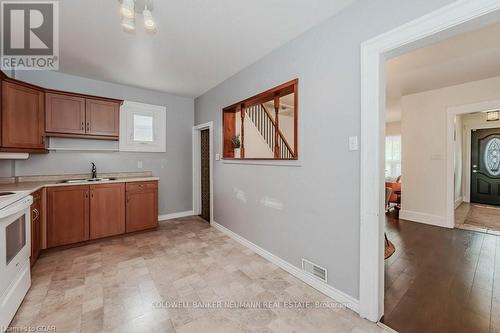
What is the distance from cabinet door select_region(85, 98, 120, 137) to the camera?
339 centimetres

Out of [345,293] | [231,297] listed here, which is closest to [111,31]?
[231,297]

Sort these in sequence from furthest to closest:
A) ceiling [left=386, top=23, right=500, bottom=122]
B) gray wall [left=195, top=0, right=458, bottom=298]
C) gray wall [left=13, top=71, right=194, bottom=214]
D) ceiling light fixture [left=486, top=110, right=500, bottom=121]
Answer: ceiling light fixture [left=486, top=110, right=500, bottom=121], gray wall [left=13, top=71, right=194, bottom=214], ceiling [left=386, top=23, right=500, bottom=122], gray wall [left=195, top=0, right=458, bottom=298]

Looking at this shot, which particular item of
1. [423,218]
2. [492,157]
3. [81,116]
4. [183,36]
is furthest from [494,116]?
[81,116]

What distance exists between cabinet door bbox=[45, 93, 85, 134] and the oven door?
5.30 ft

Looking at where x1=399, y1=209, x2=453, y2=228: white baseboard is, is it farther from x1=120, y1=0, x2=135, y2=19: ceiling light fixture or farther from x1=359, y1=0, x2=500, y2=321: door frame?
x1=120, y1=0, x2=135, y2=19: ceiling light fixture

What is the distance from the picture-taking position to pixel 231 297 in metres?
1.96

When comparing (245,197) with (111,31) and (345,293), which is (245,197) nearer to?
(345,293)

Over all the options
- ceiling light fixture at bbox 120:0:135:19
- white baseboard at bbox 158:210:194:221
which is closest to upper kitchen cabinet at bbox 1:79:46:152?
ceiling light fixture at bbox 120:0:135:19

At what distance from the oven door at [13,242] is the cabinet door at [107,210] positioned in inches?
41.8

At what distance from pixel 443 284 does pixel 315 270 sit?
1.31 m

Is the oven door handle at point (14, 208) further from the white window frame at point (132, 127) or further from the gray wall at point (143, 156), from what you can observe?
the white window frame at point (132, 127)

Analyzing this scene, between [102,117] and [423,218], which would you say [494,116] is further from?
[102,117]

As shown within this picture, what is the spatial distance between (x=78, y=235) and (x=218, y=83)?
3.31 metres

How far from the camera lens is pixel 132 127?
406 centimetres
